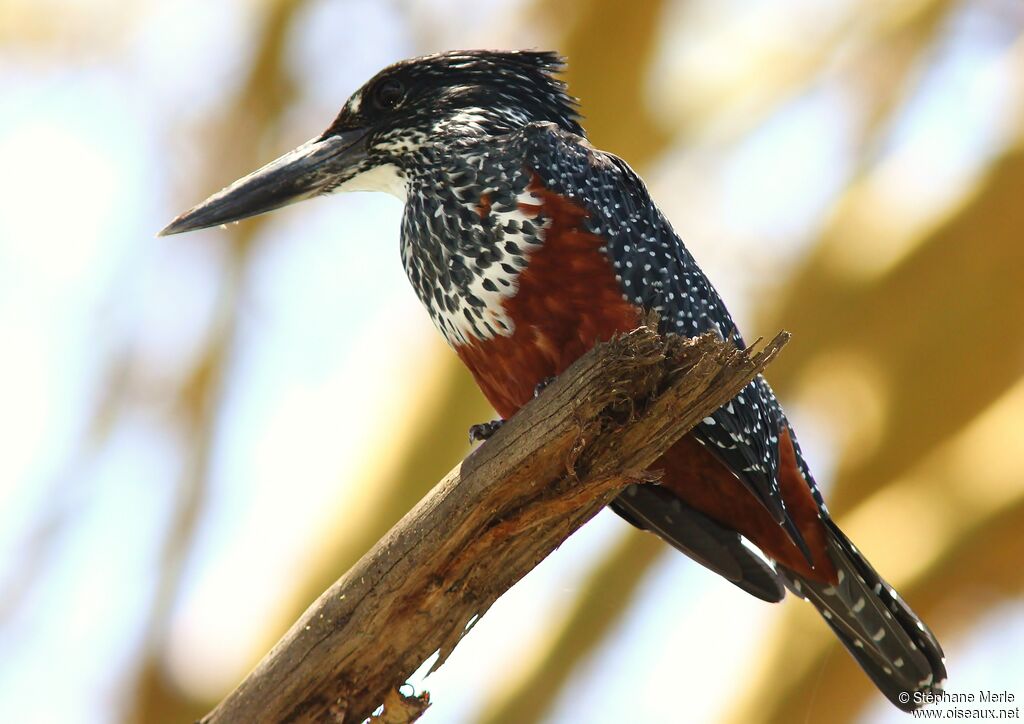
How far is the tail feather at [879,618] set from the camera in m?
4.42

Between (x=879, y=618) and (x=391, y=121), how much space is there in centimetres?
264

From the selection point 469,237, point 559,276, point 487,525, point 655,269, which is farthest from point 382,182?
point 487,525

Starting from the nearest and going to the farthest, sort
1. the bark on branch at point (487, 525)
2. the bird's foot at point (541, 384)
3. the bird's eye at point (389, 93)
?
the bark on branch at point (487, 525)
the bird's foot at point (541, 384)
the bird's eye at point (389, 93)

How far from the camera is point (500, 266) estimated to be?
3.94 metres

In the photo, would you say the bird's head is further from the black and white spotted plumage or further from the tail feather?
the tail feather

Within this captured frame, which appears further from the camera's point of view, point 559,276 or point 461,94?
point 461,94

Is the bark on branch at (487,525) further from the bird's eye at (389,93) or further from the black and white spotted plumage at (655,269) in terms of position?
the bird's eye at (389,93)

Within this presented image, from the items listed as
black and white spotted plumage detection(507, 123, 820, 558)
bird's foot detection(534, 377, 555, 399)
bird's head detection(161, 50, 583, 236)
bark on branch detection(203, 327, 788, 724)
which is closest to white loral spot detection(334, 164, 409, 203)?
bird's head detection(161, 50, 583, 236)

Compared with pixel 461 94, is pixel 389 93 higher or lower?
higher

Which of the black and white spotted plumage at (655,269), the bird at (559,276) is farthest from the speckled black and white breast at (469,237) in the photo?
the black and white spotted plumage at (655,269)

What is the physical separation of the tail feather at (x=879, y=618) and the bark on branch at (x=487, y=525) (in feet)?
4.43

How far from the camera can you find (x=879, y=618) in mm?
4445

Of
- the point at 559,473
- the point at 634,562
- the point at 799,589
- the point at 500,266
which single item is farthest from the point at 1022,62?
the point at 559,473

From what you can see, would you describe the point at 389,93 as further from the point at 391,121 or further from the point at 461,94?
the point at 461,94
